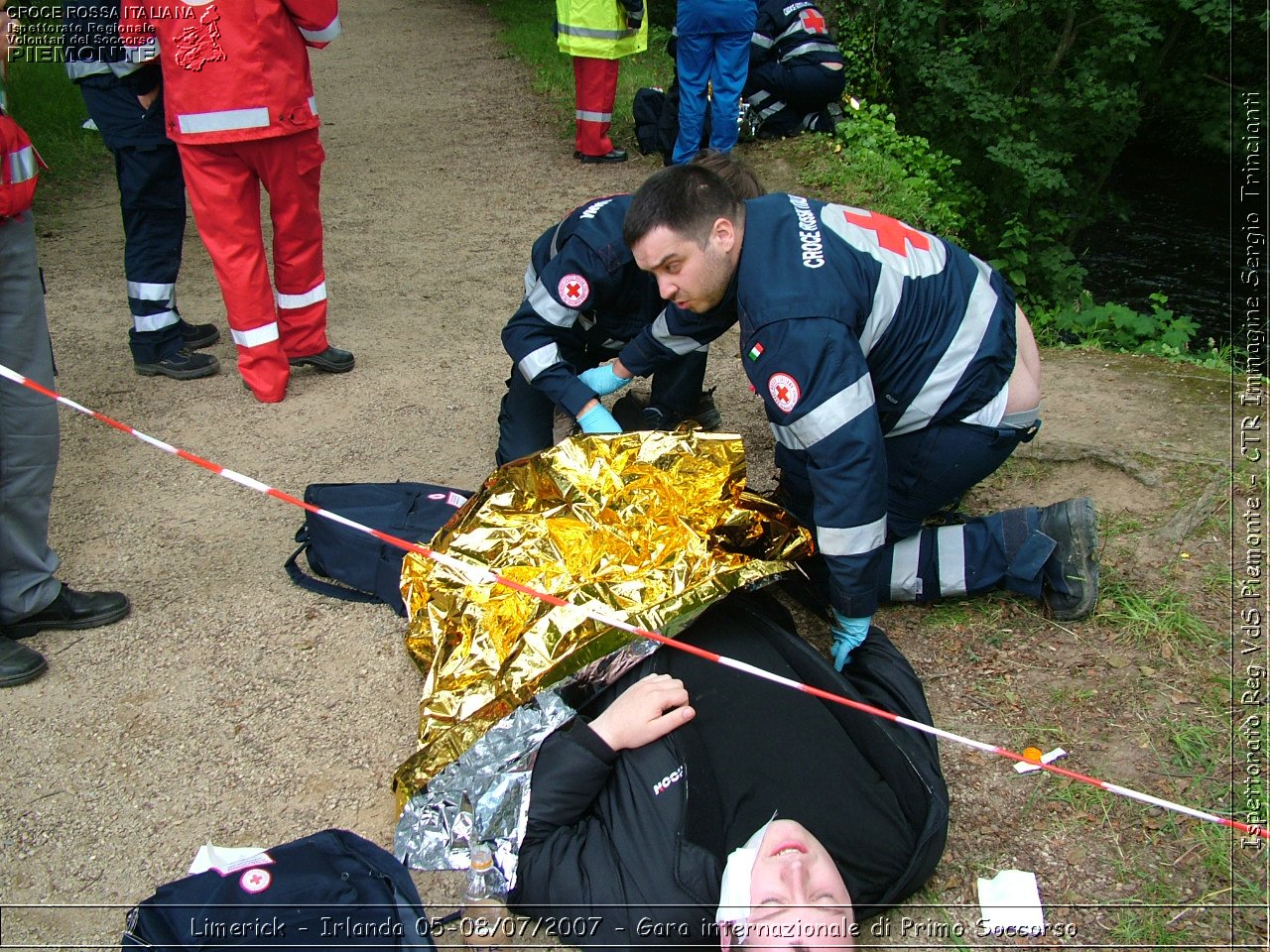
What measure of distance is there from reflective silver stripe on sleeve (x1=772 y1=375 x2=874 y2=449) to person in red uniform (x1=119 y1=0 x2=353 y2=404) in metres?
2.45

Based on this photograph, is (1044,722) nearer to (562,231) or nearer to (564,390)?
(564,390)

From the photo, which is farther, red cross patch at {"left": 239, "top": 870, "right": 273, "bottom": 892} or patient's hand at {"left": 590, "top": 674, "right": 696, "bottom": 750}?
patient's hand at {"left": 590, "top": 674, "right": 696, "bottom": 750}

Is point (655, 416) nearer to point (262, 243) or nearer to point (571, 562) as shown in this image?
point (571, 562)

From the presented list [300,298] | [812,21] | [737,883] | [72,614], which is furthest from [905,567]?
[812,21]

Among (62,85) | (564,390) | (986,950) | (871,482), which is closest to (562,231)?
(564,390)

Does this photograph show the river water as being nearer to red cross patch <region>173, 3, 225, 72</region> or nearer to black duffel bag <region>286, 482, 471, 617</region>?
black duffel bag <region>286, 482, 471, 617</region>

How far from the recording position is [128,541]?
10.8 feet

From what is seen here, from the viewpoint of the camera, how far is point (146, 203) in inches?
158

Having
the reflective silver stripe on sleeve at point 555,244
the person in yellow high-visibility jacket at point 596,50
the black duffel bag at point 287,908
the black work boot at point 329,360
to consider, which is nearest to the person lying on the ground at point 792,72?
the person in yellow high-visibility jacket at point 596,50

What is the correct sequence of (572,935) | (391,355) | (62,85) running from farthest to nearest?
(62,85), (391,355), (572,935)

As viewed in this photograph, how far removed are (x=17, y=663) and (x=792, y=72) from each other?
→ 6306 millimetres

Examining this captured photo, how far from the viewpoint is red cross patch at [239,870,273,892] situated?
5.90 feet

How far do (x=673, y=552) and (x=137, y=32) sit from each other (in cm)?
288

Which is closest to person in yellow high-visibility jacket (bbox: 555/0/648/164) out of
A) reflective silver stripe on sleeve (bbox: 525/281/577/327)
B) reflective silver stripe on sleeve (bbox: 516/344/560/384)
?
reflective silver stripe on sleeve (bbox: 525/281/577/327)
